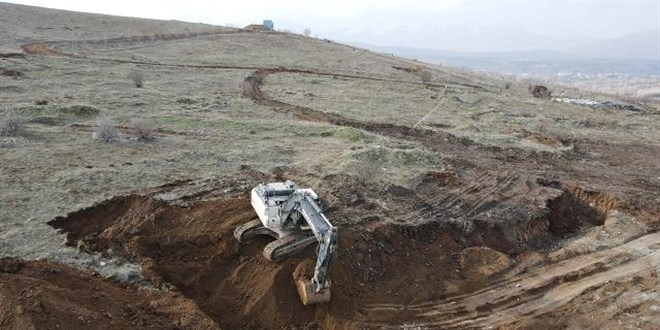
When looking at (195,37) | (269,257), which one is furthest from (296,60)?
(269,257)

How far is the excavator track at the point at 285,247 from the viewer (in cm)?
1036

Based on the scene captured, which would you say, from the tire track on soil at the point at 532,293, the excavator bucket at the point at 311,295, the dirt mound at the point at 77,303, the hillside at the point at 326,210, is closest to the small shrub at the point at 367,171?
the hillside at the point at 326,210

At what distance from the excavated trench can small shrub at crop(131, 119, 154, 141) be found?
5068 millimetres

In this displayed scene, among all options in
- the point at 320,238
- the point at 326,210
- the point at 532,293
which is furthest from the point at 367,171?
the point at 320,238

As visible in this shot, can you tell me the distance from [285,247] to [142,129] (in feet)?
30.1

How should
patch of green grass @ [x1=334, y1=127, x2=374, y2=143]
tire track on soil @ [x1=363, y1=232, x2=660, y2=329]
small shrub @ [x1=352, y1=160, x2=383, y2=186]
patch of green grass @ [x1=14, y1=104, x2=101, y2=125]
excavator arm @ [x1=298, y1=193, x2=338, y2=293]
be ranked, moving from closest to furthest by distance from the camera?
excavator arm @ [x1=298, y1=193, x2=338, y2=293]
tire track on soil @ [x1=363, y1=232, x2=660, y2=329]
small shrub @ [x1=352, y1=160, x2=383, y2=186]
patch of green grass @ [x1=14, y1=104, x2=101, y2=125]
patch of green grass @ [x1=334, y1=127, x2=374, y2=143]

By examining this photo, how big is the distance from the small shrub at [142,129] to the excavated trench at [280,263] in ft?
16.6

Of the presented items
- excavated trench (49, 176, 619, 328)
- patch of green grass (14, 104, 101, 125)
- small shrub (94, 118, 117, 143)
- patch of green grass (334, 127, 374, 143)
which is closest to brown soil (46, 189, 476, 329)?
excavated trench (49, 176, 619, 328)

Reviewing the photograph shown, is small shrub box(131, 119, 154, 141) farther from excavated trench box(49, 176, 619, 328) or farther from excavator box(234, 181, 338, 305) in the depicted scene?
excavator box(234, 181, 338, 305)

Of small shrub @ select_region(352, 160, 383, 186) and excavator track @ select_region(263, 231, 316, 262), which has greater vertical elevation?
small shrub @ select_region(352, 160, 383, 186)

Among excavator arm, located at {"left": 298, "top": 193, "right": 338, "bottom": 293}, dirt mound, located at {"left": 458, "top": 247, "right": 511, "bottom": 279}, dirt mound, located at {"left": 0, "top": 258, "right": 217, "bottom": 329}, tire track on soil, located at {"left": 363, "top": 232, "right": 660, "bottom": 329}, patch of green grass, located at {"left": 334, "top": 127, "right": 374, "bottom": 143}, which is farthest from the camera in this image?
patch of green grass, located at {"left": 334, "top": 127, "right": 374, "bottom": 143}

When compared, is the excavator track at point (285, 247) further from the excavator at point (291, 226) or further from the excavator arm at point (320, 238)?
the excavator arm at point (320, 238)

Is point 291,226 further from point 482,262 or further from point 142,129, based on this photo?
point 142,129

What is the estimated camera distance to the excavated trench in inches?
386
